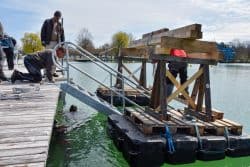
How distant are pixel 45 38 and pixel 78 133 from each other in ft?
10.5

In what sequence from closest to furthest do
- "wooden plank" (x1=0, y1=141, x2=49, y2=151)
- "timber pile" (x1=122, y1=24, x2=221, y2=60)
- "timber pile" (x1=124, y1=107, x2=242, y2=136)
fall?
"wooden plank" (x1=0, y1=141, x2=49, y2=151), "timber pile" (x1=124, y1=107, x2=242, y2=136), "timber pile" (x1=122, y1=24, x2=221, y2=60)

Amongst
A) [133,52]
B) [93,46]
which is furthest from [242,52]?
[133,52]

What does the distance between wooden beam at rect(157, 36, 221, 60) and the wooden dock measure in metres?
2.41

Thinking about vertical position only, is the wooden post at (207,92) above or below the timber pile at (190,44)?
below

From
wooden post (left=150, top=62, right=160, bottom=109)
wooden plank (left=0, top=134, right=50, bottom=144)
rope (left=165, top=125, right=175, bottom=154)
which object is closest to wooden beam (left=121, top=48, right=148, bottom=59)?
wooden post (left=150, top=62, right=160, bottom=109)

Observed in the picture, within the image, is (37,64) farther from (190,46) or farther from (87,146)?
(190,46)

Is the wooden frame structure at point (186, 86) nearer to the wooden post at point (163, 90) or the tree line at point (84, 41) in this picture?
the wooden post at point (163, 90)

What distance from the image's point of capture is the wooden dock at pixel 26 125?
12.2 ft

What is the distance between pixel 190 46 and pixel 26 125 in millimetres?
3979

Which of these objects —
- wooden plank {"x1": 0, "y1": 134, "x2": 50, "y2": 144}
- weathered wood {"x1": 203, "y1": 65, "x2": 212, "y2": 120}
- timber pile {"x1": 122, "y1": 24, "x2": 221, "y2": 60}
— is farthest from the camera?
weathered wood {"x1": 203, "y1": 65, "x2": 212, "y2": 120}

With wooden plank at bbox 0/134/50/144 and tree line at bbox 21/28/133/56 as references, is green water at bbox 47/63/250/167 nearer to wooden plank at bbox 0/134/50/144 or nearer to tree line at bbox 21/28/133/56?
wooden plank at bbox 0/134/50/144

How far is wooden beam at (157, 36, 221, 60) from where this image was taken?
7438 mm

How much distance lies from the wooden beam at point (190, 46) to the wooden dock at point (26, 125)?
2413 mm

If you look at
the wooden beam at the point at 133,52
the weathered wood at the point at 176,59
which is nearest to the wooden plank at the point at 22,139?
the weathered wood at the point at 176,59
